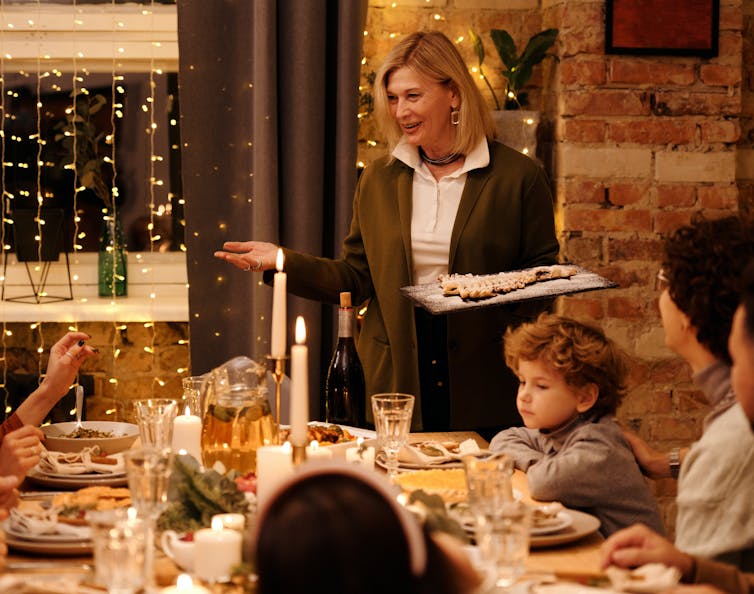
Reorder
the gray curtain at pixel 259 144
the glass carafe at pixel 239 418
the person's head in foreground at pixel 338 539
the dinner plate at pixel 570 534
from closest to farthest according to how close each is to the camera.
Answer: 1. the person's head in foreground at pixel 338 539
2. the dinner plate at pixel 570 534
3. the glass carafe at pixel 239 418
4. the gray curtain at pixel 259 144

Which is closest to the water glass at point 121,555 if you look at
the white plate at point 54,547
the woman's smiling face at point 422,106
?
the white plate at point 54,547

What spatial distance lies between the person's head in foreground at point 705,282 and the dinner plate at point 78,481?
0.97 metres

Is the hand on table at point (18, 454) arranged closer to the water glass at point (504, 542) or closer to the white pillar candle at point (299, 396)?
the white pillar candle at point (299, 396)

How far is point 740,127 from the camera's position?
342 centimetres

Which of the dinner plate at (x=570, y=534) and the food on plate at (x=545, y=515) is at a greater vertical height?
the food on plate at (x=545, y=515)

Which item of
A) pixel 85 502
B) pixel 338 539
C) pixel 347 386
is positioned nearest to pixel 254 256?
pixel 347 386

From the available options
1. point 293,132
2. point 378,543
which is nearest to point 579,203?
point 293,132

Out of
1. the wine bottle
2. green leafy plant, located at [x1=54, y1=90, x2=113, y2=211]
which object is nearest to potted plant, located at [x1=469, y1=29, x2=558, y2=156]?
the wine bottle

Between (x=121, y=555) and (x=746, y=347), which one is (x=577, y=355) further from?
(x=121, y=555)

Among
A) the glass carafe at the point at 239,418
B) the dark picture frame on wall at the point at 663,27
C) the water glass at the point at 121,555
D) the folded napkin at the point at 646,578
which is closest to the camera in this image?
the water glass at the point at 121,555

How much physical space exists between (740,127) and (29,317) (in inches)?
95.5

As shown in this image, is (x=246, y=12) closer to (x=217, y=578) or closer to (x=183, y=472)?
(x=183, y=472)

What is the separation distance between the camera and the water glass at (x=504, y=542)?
1.23 metres

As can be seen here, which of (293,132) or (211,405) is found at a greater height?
(293,132)
